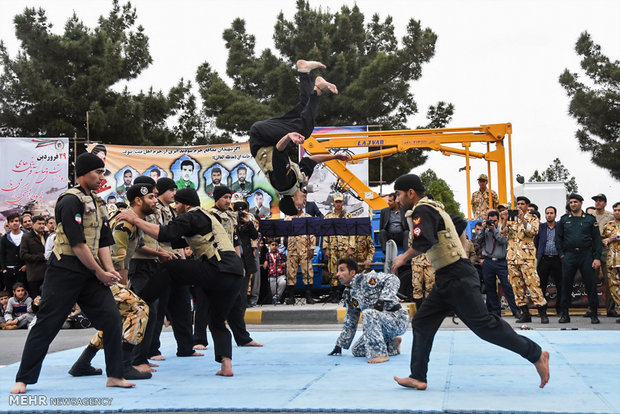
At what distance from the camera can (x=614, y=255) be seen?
12.2 metres

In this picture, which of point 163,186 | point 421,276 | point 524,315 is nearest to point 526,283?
point 524,315

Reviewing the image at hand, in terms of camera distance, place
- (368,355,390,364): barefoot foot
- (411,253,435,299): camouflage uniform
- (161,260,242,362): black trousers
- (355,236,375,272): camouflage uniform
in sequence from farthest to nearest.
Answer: (355,236,375,272): camouflage uniform < (411,253,435,299): camouflage uniform < (368,355,390,364): barefoot foot < (161,260,242,362): black trousers

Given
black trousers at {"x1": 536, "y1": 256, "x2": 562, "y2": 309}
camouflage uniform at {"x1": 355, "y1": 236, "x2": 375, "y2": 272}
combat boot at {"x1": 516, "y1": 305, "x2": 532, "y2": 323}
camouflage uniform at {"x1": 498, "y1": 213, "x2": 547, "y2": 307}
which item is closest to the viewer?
combat boot at {"x1": 516, "y1": 305, "x2": 532, "y2": 323}

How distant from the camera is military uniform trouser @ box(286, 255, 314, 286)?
45.7ft

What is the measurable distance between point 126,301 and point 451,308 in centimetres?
302

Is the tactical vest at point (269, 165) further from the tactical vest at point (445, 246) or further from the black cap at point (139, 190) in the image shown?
the tactical vest at point (445, 246)

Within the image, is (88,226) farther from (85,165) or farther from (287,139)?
(287,139)

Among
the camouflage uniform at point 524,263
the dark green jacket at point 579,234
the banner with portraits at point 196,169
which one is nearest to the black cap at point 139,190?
the camouflage uniform at point 524,263

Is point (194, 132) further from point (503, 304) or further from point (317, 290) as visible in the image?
point (503, 304)

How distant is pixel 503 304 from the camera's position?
13844mm

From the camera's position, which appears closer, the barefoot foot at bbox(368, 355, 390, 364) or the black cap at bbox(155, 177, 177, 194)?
the barefoot foot at bbox(368, 355, 390, 364)

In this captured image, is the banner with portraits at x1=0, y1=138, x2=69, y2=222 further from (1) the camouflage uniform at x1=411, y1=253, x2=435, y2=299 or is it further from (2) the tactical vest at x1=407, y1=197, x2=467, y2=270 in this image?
(2) the tactical vest at x1=407, y1=197, x2=467, y2=270

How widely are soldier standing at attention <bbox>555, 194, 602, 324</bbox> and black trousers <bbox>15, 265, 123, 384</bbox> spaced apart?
8403 mm

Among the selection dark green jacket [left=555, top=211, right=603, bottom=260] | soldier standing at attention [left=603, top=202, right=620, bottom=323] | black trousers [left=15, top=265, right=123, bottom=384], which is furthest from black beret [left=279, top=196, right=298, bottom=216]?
soldier standing at attention [left=603, top=202, right=620, bottom=323]
